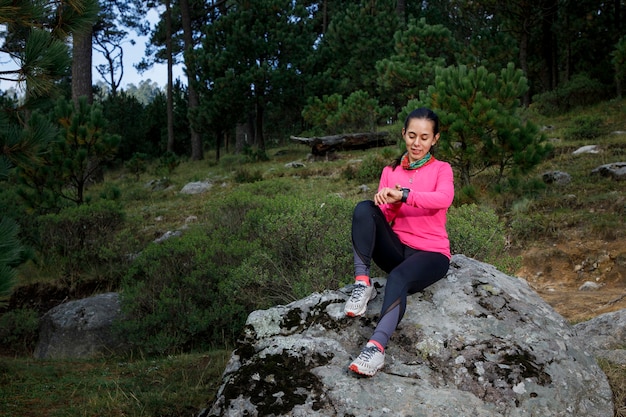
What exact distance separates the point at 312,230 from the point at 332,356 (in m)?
2.31

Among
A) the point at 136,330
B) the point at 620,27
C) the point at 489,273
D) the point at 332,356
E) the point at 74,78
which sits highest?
the point at 620,27

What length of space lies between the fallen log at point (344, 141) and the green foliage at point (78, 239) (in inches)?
271

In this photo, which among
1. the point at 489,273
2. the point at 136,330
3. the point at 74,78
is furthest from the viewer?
the point at 74,78

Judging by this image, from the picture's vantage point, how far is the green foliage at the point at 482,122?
24.3 feet

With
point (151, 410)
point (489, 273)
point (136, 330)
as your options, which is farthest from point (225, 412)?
point (136, 330)

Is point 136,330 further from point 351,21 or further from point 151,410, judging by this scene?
point 351,21

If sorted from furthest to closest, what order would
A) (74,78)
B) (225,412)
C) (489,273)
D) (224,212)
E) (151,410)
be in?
1. (74,78)
2. (224,212)
3. (151,410)
4. (489,273)
5. (225,412)

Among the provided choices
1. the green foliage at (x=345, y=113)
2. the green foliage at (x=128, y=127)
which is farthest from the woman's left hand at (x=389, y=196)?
the green foliage at (x=128, y=127)

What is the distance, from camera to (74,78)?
41.9 ft

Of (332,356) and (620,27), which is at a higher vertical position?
(620,27)

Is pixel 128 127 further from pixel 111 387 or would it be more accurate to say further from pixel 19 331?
pixel 111 387

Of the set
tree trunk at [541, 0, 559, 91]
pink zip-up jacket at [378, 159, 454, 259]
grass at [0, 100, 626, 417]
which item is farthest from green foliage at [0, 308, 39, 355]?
tree trunk at [541, 0, 559, 91]

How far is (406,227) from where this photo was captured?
282cm

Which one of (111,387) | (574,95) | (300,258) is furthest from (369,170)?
(574,95)
